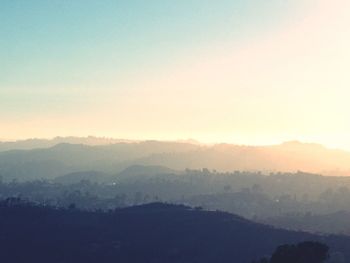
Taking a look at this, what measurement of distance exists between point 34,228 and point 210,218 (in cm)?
5760

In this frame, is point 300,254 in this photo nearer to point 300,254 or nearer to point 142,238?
point 300,254

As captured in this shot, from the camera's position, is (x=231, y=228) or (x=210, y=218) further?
(x=210, y=218)

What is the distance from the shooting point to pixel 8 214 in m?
196

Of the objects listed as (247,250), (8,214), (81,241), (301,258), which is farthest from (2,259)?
(301,258)

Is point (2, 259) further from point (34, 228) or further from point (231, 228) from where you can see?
point (231, 228)

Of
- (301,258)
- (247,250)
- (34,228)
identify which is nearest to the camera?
(301,258)

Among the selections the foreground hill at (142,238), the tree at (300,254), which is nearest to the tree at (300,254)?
the tree at (300,254)

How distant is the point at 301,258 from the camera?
67812 millimetres

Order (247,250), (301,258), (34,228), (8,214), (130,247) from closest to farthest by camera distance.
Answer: (301,258) < (247,250) < (130,247) < (34,228) < (8,214)

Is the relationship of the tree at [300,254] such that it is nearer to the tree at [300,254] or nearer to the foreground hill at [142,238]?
the tree at [300,254]

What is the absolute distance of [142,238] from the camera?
166375 mm

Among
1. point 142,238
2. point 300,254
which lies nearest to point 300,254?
point 300,254

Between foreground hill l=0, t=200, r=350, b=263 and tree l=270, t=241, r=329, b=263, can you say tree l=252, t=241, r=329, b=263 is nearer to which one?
tree l=270, t=241, r=329, b=263

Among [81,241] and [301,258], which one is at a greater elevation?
[301,258]
